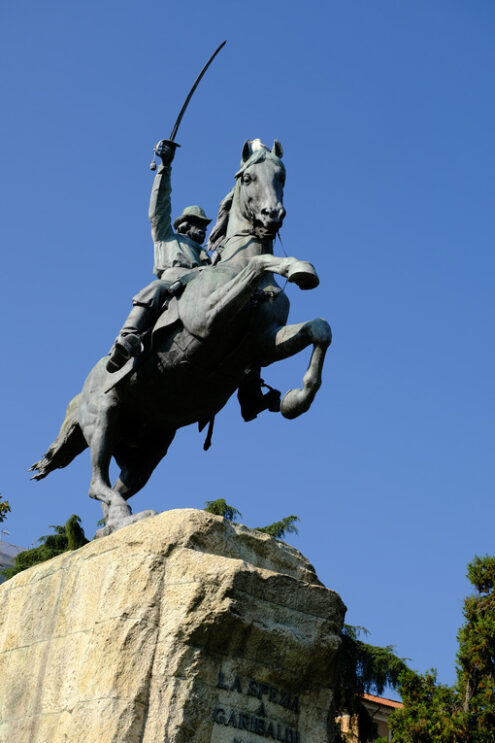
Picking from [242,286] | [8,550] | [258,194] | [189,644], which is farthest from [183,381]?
[8,550]

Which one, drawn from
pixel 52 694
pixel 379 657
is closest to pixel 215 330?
pixel 52 694

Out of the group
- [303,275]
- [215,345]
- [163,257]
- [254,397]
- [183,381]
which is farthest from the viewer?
[163,257]

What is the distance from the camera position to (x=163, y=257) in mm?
9328

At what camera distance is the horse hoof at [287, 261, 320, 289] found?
729 centimetres

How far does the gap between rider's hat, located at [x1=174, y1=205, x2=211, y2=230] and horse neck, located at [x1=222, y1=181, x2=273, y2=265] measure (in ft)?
3.57

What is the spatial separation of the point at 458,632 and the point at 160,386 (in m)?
12.5

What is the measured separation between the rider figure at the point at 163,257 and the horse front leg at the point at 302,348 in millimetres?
1181

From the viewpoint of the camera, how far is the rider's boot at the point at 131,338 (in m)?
8.27

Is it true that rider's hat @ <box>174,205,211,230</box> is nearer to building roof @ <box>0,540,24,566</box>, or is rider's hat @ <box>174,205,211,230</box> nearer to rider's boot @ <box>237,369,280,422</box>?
rider's boot @ <box>237,369,280,422</box>

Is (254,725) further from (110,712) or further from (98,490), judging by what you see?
(98,490)

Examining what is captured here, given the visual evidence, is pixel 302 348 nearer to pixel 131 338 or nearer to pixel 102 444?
pixel 131 338

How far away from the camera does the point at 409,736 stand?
18234 mm

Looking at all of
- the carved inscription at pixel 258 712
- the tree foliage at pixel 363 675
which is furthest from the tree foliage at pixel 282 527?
the carved inscription at pixel 258 712

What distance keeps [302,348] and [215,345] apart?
741mm
